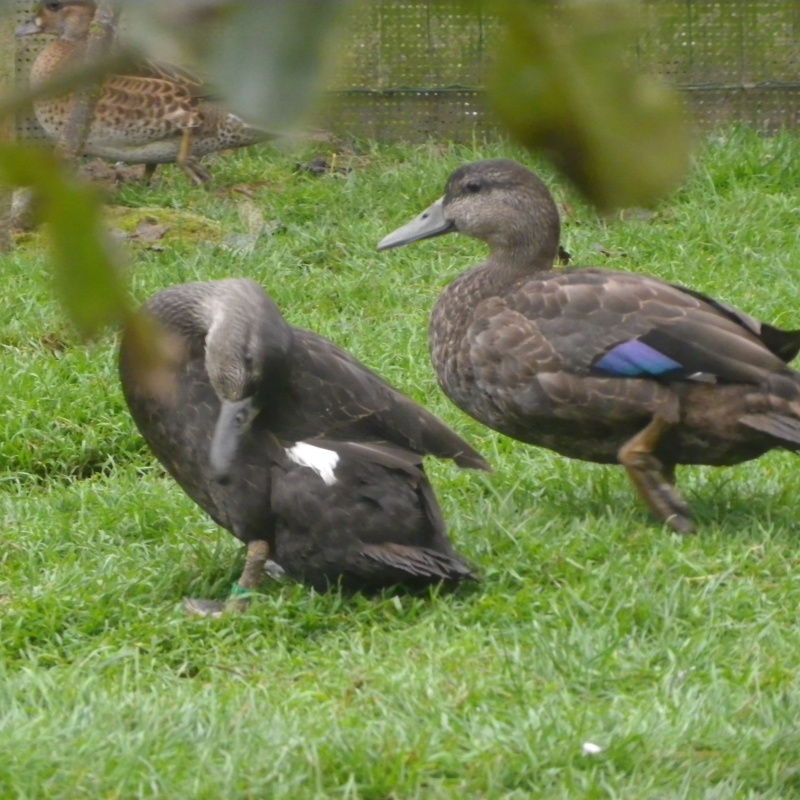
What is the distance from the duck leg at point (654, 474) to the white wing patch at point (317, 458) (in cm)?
90

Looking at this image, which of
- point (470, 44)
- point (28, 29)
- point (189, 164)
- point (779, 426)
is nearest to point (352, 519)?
point (779, 426)

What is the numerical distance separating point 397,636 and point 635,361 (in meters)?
1.16

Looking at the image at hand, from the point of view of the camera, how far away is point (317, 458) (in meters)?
4.04

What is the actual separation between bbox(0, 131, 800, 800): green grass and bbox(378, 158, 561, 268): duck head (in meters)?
0.70

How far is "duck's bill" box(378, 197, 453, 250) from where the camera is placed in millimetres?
5426

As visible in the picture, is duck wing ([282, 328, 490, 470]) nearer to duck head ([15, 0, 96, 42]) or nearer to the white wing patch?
the white wing patch

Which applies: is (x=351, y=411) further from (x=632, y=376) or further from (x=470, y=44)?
(x=470, y=44)

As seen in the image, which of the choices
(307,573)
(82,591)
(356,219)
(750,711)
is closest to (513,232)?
(307,573)

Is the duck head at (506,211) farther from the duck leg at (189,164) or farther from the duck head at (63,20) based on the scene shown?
the duck head at (63,20)

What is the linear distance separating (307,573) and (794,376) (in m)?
1.50

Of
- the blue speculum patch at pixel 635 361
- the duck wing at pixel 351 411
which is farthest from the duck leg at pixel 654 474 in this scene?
the duck wing at pixel 351 411

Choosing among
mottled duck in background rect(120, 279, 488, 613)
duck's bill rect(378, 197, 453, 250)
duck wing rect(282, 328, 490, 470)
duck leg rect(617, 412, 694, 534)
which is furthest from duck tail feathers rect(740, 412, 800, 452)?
duck's bill rect(378, 197, 453, 250)

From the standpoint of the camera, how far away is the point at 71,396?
564 centimetres

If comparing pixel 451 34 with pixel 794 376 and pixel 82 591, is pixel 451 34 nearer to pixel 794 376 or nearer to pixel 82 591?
pixel 82 591
